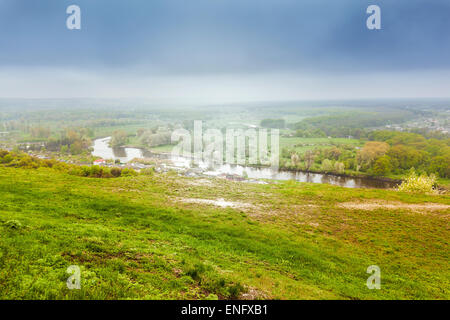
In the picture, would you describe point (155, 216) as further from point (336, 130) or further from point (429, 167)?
point (336, 130)

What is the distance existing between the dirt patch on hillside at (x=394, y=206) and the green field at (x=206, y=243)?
0.19 metres

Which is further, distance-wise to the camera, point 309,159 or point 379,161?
point 309,159

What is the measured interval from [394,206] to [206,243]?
63.4 ft

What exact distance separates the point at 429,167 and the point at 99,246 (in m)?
90.5

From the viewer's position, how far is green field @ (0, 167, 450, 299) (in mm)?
7336

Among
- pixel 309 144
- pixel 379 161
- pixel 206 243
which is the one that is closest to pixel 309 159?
pixel 379 161

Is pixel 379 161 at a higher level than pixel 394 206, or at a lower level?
lower

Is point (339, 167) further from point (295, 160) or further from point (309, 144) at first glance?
point (309, 144)

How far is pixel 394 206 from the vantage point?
845 inches

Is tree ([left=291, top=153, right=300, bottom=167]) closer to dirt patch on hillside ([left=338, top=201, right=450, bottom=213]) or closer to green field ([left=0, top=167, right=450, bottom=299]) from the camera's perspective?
green field ([left=0, top=167, right=450, bottom=299])

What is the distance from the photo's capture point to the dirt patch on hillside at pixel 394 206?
20672mm

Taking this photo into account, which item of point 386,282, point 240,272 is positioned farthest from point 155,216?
point 386,282

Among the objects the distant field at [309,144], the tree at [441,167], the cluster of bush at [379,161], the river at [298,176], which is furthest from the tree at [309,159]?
the tree at [441,167]

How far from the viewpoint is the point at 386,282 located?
10.3 metres
